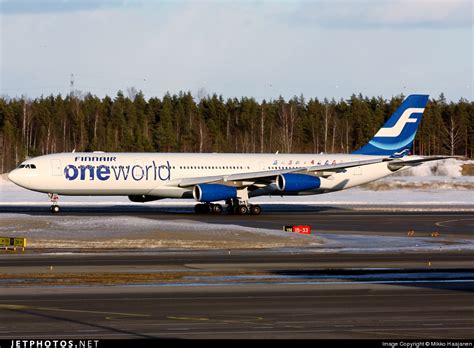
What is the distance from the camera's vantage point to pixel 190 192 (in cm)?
5606

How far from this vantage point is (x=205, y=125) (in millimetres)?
142625

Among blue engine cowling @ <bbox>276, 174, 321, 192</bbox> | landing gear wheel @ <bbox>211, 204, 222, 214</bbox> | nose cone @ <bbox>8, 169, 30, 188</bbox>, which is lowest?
landing gear wheel @ <bbox>211, 204, 222, 214</bbox>

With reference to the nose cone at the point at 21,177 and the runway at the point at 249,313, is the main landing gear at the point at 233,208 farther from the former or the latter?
the runway at the point at 249,313

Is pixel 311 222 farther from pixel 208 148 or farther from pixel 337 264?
pixel 208 148

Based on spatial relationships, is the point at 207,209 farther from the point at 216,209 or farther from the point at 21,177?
the point at 21,177

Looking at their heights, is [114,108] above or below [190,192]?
above

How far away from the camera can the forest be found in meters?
130

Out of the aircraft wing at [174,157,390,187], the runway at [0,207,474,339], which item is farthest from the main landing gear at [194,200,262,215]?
the runway at [0,207,474,339]

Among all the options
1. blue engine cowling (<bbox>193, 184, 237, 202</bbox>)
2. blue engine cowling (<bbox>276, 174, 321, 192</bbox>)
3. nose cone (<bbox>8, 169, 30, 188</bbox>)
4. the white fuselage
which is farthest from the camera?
blue engine cowling (<bbox>276, 174, 321, 192</bbox>)

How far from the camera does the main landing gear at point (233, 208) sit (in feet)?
182

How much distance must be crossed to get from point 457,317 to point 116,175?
125 ft

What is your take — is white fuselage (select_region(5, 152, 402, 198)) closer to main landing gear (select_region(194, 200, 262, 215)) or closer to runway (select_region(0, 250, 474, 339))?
main landing gear (select_region(194, 200, 262, 215))

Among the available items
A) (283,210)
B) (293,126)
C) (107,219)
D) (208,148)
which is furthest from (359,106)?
(107,219)

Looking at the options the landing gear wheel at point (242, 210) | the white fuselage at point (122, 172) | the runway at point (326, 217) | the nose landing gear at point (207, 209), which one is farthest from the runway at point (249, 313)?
the nose landing gear at point (207, 209)
